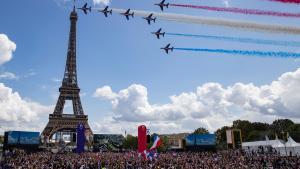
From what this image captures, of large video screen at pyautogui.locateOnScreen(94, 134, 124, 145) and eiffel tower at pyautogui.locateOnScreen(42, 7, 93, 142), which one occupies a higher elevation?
eiffel tower at pyautogui.locateOnScreen(42, 7, 93, 142)

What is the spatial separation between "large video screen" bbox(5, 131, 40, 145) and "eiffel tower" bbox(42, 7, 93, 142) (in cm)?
3324

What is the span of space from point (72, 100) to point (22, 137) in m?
45.7

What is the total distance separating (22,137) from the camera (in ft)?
224

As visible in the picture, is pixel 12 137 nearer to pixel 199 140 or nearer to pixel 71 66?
pixel 199 140

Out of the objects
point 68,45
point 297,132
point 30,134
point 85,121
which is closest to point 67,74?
point 68,45

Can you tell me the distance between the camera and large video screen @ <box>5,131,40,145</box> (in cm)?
6700

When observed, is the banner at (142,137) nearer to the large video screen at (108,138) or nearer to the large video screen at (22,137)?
the large video screen at (22,137)

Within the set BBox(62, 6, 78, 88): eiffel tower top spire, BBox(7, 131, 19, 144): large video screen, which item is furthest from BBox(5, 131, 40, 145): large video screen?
BBox(62, 6, 78, 88): eiffel tower top spire

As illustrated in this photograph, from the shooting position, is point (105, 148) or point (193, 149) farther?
point (105, 148)

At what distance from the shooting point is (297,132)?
109 metres

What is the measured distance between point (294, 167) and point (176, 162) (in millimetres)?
12271

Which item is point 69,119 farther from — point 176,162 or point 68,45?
point 176,162

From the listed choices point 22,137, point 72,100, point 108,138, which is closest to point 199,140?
point 108,138

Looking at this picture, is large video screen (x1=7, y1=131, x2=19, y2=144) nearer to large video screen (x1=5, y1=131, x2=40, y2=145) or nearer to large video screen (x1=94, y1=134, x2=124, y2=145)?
large video screen (x1=5, y1=131, x2=40, y2=145)
